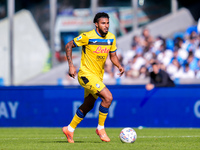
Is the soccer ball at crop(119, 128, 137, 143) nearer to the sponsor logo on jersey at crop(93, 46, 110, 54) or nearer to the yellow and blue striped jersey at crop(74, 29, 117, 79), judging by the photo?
the yellow and blue striped jersey at crop(74, 29, 117, 79)

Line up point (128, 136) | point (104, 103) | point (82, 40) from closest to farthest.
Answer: point (128, 136) < point (104, 103) < point (82, 40)

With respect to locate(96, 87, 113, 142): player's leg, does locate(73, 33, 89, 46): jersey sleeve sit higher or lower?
higher

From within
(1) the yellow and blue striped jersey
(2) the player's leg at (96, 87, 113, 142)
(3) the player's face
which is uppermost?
(3) the player's face

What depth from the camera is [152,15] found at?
726 inches

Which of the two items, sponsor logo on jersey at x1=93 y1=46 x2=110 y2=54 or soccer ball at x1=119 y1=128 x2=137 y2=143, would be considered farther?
sponsor logo on jersey at x1=93 y1=46 x2=110 y2=54

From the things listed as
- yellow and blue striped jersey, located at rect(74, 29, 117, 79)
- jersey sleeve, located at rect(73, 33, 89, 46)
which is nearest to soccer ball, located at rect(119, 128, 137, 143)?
yellow and blue striped jersey, located at rect(74, 29, 117, 79)

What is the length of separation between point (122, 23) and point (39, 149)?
12.1 meters

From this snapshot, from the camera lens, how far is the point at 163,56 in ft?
49.5

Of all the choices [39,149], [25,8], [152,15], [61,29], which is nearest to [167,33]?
[152,15]

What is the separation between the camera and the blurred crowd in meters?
14.3

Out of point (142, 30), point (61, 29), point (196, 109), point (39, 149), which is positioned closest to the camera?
point (39, 149)

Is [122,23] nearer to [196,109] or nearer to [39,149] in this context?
[196,109]

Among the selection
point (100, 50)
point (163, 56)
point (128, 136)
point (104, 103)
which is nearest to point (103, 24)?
point (100, 50)

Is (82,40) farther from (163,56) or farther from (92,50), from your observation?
(163,56)
